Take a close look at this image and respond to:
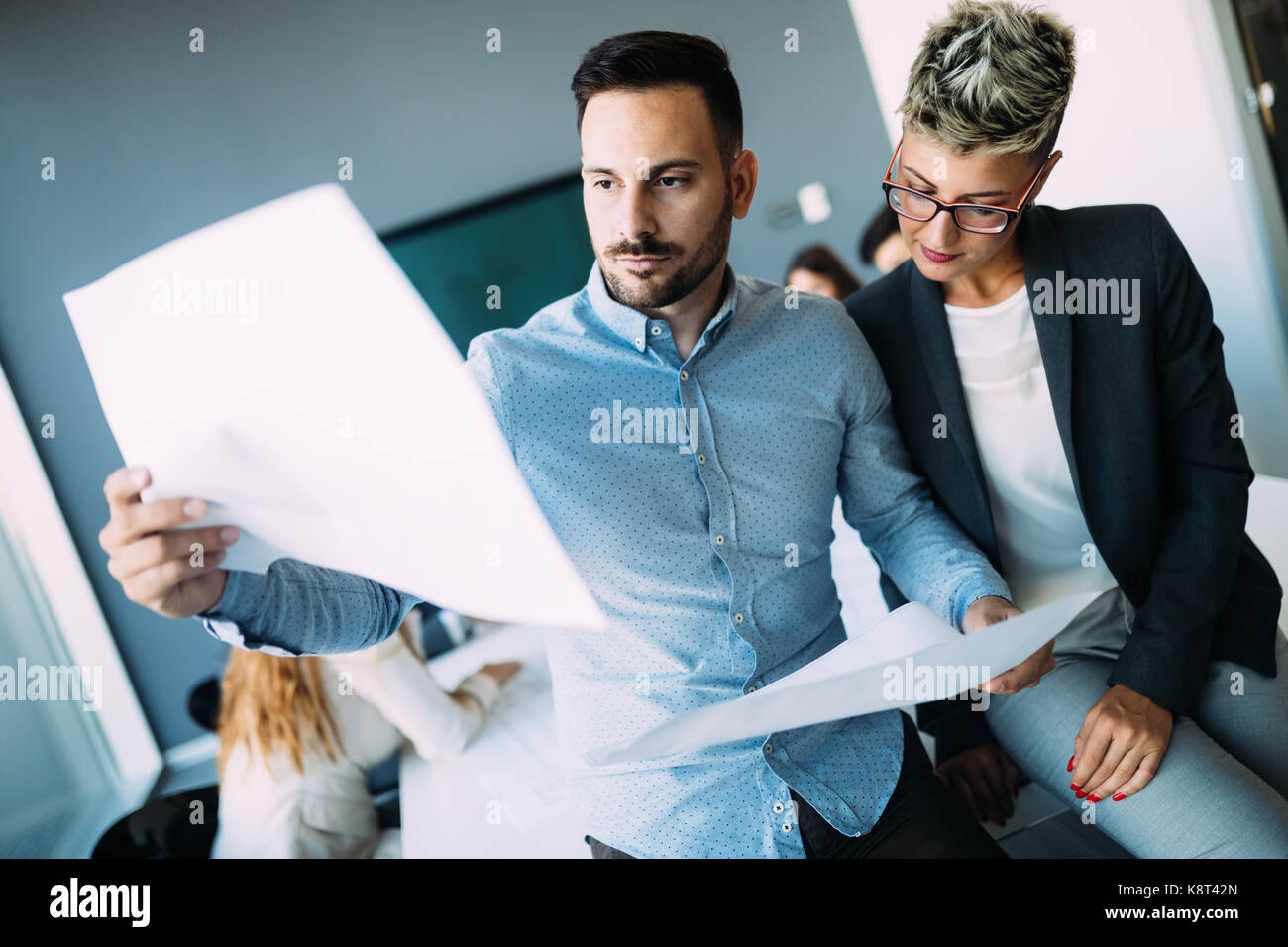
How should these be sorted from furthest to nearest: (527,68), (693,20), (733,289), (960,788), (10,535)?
(10,535), (527,68), (693,20), (960,788), (733,289)

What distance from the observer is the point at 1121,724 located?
0.88 m

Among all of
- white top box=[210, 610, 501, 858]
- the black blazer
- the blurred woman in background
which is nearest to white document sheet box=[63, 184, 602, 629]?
the black blazer

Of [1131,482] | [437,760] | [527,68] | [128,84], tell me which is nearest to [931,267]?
[1131,482]

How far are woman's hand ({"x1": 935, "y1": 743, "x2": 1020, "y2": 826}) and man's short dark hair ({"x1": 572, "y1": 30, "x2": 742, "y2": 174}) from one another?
794mm

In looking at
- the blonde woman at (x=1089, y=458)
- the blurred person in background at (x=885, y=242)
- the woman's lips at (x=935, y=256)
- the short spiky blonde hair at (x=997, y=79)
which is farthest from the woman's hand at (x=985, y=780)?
the blurred person in background at (x=885, y=242)

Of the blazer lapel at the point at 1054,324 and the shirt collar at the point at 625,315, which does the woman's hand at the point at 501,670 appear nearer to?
the shirt collar at the point at 625,315

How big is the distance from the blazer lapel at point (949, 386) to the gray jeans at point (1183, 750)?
0.63ft

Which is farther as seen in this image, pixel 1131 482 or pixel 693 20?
pixel 693 20

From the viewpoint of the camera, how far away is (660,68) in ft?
2.53

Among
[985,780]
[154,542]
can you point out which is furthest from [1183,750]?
[154,542]

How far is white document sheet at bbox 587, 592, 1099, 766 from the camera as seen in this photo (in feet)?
1.75

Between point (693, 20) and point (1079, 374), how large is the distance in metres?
0.81

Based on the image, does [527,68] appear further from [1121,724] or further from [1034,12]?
[1121,724]

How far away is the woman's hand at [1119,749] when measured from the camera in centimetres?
86
